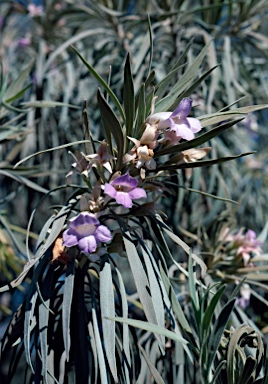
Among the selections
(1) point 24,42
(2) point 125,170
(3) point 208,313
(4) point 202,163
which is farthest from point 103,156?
(1) point 24,42

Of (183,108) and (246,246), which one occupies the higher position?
(183,108)

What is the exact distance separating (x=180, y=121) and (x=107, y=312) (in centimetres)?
28

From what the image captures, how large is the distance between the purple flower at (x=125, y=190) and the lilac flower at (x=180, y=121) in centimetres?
9

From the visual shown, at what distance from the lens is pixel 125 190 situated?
2.28ft

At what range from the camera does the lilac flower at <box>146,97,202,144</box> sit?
668mm

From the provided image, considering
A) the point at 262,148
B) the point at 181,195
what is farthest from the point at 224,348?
the point at 262,148

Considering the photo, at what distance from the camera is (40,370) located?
692mm

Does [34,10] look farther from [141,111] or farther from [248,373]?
[248,373]

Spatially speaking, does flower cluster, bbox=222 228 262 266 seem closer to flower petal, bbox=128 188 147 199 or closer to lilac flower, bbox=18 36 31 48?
flower petal, bbox=128 188 147 199

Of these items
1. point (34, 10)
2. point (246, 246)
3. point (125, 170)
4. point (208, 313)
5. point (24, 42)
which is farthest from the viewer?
point (24, 42)

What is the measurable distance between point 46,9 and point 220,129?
1.31 meters

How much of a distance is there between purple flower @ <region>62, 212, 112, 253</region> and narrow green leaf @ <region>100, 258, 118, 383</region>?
4cm

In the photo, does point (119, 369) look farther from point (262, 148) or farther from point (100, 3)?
point (262, 148)

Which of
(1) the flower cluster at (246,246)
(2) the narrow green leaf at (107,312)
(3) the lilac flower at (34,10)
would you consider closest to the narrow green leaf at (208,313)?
(2) the narrow green leaf at (107,312)
